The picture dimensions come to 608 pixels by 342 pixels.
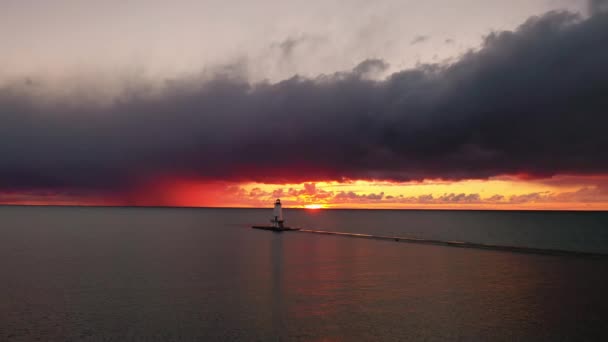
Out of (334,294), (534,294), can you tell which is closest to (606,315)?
(534,294)

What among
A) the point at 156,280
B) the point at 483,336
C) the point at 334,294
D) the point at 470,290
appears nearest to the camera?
the point at 483,336

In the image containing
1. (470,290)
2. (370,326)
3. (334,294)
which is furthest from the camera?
(470,290)

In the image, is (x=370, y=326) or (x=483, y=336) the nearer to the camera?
(x=483, y=336)

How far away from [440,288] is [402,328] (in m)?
13.9

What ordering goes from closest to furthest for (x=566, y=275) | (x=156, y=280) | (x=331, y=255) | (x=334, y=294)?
(x=334, y=294) → (x=156, y=280) → (x=566, y=275) → (x=331, y=255)

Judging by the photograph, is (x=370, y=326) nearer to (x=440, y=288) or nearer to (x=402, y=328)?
(x=402, y=328)

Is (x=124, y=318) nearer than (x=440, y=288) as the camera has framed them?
Yes

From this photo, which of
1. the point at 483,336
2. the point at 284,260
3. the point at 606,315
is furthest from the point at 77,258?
the point at 606,315

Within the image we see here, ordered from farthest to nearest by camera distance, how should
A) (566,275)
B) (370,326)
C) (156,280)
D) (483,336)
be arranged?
(566,275) → (156,280) → (370,326) → (483,336)

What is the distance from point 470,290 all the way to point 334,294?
11.9 metres

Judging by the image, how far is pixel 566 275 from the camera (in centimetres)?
4650

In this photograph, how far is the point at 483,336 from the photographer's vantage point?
2395 cm

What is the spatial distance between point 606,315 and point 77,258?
186 feet

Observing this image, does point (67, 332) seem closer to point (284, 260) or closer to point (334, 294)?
point (334, 294)
